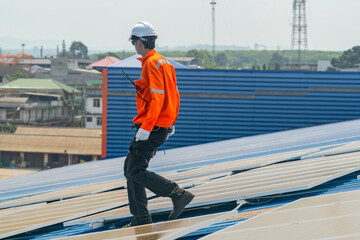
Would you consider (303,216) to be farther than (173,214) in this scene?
No

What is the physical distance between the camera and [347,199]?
378cm

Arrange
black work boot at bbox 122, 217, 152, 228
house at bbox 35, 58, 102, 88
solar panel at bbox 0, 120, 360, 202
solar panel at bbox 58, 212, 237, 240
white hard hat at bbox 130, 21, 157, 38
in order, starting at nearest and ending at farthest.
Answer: solar panel at bbox 58, 212, 237, 240
black work boot at bbox 122, 217, 152, 228
white hard hat at bbox 130, 21, 157, 38
solar panel at bbox 0, 120, 360, 202
house at bbox 35, 58, 102, 88

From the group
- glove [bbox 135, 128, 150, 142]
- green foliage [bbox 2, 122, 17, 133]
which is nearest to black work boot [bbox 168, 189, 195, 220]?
glove [bbox 135, 128, 150, 142]

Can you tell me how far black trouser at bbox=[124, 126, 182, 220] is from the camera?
4.34 metres

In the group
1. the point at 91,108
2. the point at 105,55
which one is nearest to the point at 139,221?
the point at 91,108

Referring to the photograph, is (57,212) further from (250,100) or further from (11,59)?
(11,59)

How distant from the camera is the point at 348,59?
89875 millimetres

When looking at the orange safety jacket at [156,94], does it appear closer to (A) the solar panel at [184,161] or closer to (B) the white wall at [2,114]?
(A) the solar panel at [184,161]

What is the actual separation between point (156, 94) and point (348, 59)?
91.6 metres

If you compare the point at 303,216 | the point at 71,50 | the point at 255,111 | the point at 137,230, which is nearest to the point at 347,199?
the point at 303,216

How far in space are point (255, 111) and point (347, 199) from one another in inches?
548

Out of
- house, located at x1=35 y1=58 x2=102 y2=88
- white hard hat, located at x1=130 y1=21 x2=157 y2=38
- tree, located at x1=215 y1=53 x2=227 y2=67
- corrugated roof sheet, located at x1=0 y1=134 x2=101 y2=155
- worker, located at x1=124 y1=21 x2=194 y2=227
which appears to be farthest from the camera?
tree, located at x1=215 y1=53 x2=227 y2=67

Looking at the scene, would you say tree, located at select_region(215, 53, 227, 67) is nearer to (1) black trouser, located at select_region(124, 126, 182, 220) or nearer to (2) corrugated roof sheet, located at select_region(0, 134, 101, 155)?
(2) corrugated roof sheet, located at select_region(0, 134, 101, 155)

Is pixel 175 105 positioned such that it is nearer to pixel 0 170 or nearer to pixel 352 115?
pixel 352 115
